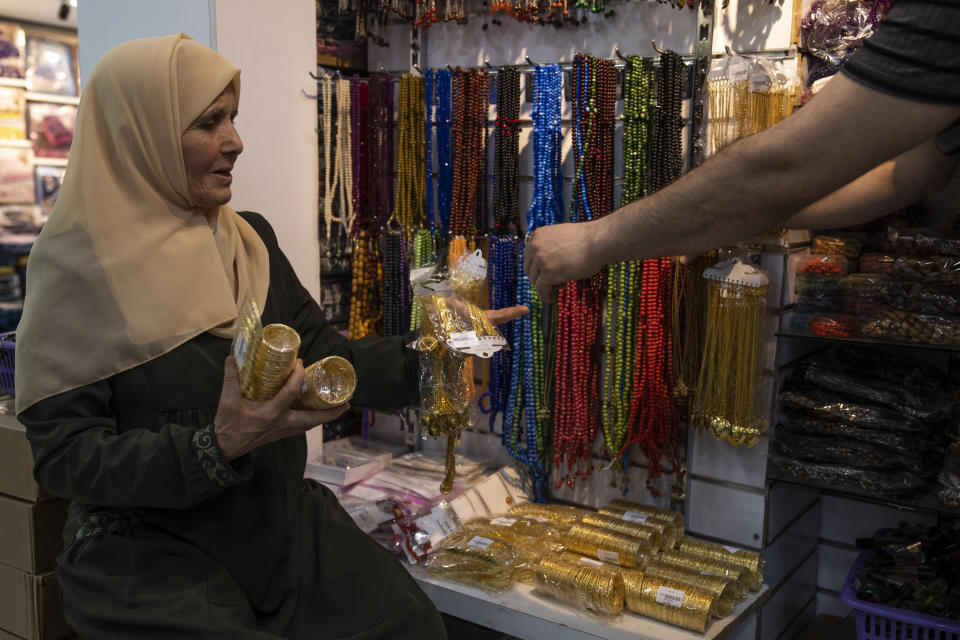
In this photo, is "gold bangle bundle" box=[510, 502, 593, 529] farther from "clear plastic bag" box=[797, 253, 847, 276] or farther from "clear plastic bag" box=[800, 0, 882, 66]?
"clear plastic bag" box=[800, 0, 882, 66]

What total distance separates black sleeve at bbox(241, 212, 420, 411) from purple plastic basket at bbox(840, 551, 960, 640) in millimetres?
1401

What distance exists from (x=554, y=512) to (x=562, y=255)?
125cm

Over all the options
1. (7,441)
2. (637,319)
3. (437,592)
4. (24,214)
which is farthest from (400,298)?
(24,214)

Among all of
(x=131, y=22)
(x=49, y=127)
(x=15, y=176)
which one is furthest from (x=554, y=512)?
(x=49, y=127)

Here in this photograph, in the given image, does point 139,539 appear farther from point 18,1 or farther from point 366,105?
point 18,1

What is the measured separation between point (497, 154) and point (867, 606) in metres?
1.76

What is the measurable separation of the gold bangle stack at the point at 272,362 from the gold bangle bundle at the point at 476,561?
106 cm

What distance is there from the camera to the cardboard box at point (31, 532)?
2305 mm

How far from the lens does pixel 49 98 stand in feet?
17.1

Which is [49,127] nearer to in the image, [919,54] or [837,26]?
[837,26]

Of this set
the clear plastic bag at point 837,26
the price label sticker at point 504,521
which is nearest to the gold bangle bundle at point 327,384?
the price label sticker at point 504,521

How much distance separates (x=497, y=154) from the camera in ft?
9.02

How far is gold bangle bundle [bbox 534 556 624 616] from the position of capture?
84.4 inches

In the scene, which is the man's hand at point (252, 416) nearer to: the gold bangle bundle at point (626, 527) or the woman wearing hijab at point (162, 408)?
the woman wearing hijab at point (162, 408)
